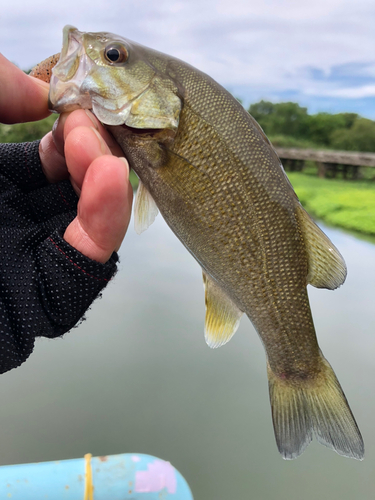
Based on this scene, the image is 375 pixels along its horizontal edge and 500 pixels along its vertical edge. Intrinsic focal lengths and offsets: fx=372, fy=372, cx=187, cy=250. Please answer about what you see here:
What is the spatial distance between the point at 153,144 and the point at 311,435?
112cm

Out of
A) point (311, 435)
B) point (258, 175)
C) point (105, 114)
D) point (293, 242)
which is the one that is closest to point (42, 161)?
point (105, 114)

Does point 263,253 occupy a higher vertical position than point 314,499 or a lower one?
higher

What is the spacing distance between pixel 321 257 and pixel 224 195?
0.40 meters

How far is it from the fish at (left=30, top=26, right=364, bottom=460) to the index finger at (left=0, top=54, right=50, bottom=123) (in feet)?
0.98

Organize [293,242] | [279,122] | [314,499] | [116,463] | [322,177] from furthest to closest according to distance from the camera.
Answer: [279,122] < [322,177] < [314,499] < [116,463] < [293,242]

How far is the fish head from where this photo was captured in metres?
1.14

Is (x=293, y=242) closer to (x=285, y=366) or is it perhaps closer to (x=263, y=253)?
(x=263, y=253)

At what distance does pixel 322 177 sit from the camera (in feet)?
50.6

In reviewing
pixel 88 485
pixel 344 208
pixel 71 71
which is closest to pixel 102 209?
pixel 71 71

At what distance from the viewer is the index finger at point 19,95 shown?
1.35m

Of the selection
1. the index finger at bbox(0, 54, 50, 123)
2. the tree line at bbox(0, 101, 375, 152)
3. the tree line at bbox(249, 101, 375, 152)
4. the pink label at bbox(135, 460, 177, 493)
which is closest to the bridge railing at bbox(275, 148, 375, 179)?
the tree line at bbox(0, 101, 375, 152)

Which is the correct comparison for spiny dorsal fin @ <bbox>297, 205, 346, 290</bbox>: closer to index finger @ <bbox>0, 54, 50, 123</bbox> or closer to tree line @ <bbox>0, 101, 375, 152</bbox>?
index finger @ <bbox>0, 54, 50, 123</bbox>

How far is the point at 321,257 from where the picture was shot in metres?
1.26

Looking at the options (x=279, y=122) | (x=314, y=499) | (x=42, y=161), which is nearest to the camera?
(x=42, y=161)
